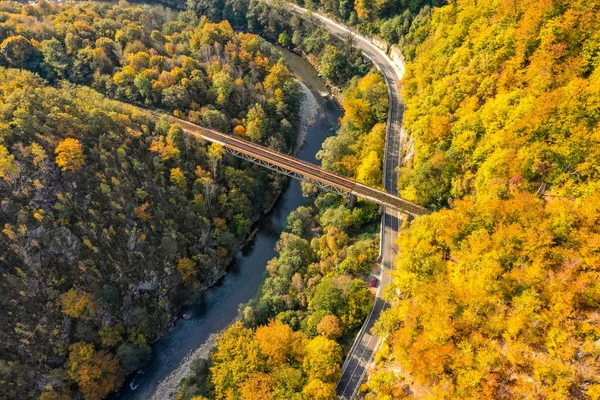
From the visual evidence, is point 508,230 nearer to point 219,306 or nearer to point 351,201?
point 351,201

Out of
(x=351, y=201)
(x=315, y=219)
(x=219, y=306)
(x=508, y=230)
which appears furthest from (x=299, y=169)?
(x=508, y=230)

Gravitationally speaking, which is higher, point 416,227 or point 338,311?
point 416,227

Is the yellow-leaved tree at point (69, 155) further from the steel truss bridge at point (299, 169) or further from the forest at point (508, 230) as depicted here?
the forest at point (508, 230)

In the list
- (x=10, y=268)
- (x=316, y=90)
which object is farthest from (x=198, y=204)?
(x=316, y=90)

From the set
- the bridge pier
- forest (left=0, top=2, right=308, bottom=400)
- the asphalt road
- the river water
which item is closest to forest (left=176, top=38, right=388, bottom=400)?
the bridge pier

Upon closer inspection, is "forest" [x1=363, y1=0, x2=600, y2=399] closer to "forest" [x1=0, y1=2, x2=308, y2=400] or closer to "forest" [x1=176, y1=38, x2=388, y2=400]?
"forest" [x1=176, y1=38, x2=388, y2=400]

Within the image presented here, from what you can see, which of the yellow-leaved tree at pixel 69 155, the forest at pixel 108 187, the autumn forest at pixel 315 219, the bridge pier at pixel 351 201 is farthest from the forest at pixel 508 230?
the yellow-leaved tree at pixel 69 155

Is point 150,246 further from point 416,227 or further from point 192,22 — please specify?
point 192,22
